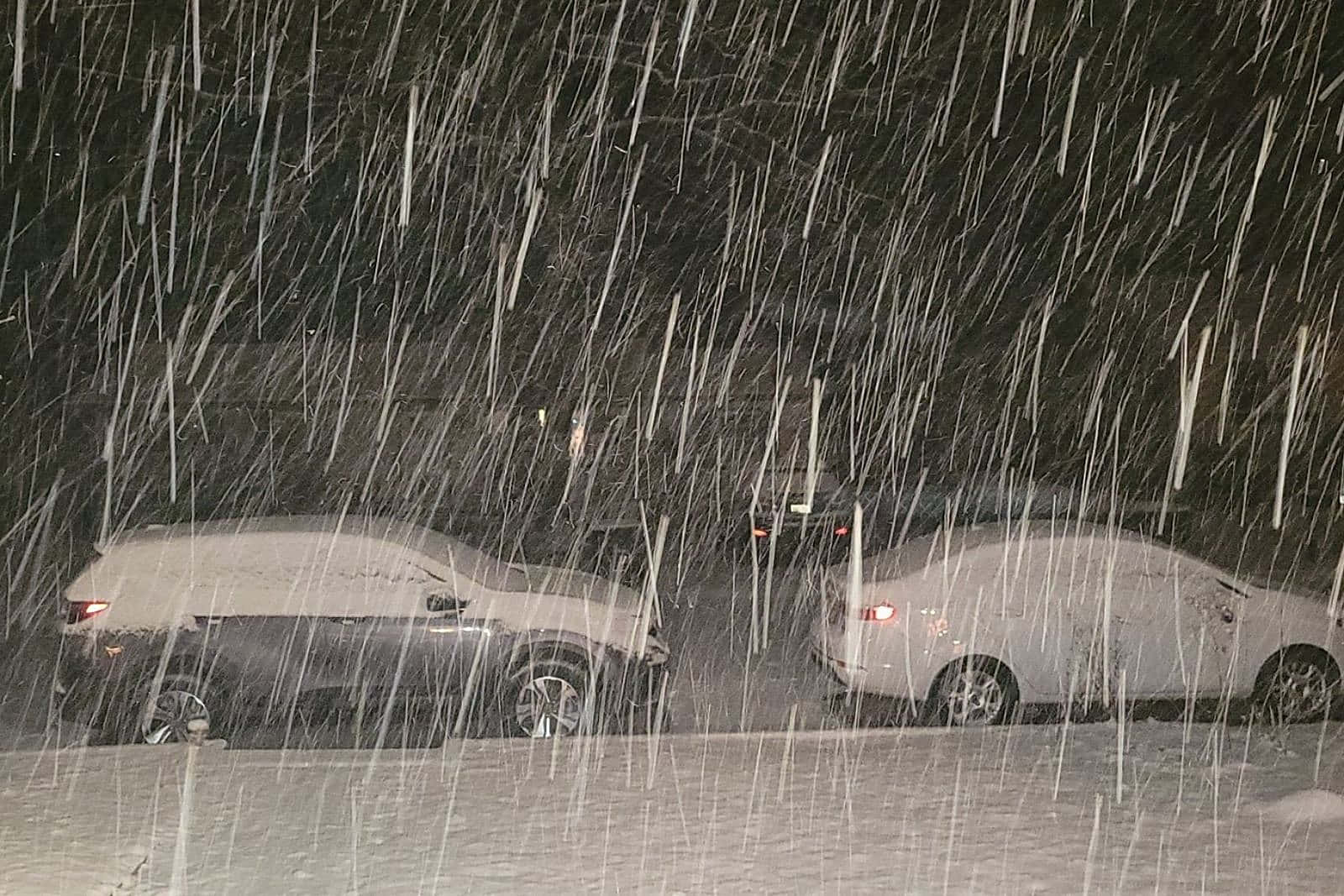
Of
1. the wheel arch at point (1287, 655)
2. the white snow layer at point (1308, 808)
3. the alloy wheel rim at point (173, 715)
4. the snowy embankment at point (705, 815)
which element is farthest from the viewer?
the wheel arch at point (1287, 655)

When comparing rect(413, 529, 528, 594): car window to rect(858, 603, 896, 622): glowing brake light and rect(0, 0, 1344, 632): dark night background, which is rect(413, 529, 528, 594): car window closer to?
rect(858, 603, 896, 622): glowing brake light

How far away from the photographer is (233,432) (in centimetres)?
2847

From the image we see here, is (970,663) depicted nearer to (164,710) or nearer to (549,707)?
(549,707)

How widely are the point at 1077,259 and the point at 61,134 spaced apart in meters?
16.8

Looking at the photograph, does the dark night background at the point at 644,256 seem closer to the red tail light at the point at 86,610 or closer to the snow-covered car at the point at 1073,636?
the red tail light at the point at 86,610

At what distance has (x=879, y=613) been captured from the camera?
32.1 feet

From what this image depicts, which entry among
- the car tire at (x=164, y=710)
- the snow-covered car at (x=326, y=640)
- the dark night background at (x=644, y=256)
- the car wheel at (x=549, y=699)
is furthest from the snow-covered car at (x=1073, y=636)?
the dark night background at (x=644, y=256)

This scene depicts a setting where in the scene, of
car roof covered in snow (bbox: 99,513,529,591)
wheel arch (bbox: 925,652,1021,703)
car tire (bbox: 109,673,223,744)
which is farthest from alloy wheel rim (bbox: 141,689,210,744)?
wheel arch (bbox: 925,652,1021,703)

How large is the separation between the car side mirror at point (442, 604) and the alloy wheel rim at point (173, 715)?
5.27 feet

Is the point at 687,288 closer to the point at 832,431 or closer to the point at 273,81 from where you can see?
the point at 832,431

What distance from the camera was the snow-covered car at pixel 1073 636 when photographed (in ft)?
31.8

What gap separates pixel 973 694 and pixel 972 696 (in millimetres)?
18

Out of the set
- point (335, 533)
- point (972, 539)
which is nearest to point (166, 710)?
point (335, 533)

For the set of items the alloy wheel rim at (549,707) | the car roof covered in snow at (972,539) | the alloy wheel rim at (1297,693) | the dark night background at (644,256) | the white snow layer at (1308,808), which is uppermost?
the dark night background at (644,256)
